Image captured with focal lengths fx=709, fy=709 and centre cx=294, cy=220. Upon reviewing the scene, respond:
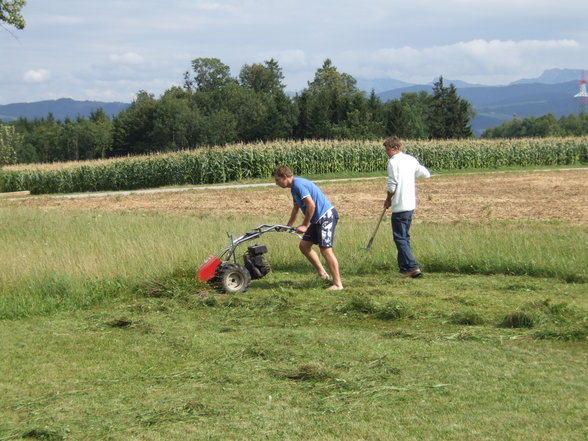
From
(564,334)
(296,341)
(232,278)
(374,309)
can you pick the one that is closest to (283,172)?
(232,278)

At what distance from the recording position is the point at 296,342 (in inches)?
288

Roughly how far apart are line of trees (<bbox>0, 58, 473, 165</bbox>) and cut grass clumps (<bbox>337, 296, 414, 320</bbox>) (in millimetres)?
54309

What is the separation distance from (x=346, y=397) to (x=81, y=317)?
4.70 meters

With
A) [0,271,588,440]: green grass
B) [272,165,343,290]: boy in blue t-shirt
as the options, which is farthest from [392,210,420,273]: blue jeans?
[272,165,343,290]: boy in blue t-shirt

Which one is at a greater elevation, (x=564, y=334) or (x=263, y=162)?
(x=263, y=162)

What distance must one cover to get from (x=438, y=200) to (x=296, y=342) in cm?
1774

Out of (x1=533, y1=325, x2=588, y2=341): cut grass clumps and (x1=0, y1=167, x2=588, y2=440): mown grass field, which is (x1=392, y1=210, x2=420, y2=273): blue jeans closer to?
(x1=0, y1=167, x2=588, y2=440): mown grass field

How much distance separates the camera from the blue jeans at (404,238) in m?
10.6

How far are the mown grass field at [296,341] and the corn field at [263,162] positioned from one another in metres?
27.2

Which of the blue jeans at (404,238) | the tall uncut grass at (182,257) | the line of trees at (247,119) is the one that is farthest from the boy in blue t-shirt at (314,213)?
the line of trees at (247,119)

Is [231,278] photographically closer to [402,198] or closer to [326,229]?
[326,229]

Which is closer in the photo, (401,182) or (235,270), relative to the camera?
(235,270)

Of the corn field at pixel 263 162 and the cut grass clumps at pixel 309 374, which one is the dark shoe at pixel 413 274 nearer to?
the cut grass clumps at pixel 309 374

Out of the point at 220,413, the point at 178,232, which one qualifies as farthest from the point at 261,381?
the point at 178,232
